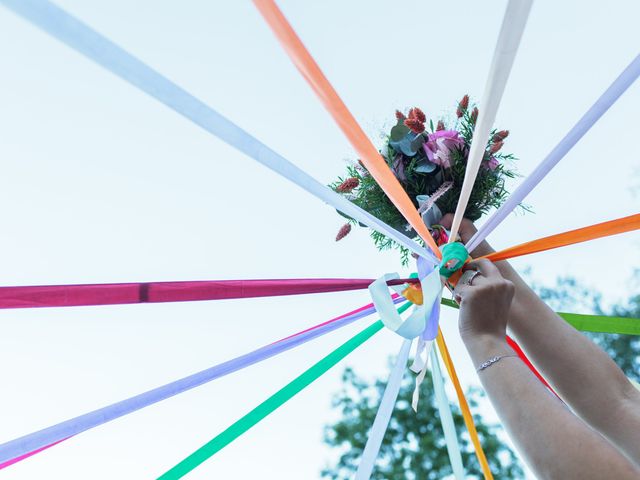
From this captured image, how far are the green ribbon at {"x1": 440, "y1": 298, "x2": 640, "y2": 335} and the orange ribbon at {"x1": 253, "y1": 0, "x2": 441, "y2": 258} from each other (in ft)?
2.40

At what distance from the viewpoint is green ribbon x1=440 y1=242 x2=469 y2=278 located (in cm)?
212

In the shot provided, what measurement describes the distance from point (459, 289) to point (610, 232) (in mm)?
571

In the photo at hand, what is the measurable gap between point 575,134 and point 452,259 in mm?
558

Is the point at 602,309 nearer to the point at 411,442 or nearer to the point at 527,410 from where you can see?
the point at 411,442

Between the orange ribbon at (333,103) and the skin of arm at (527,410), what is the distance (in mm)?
416

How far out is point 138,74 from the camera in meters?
1.28

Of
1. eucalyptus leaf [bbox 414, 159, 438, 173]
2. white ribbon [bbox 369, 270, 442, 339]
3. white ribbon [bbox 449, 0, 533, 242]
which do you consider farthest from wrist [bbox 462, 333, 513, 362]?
eucalyptus leaf [bbox 414, 159, 438, 173]

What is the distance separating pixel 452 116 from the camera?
261 centimetres

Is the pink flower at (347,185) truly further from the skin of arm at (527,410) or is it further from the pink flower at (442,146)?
the skin of arm at (527,410)

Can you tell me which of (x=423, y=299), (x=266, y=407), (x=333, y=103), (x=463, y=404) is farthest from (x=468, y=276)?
(x=266, y=407)

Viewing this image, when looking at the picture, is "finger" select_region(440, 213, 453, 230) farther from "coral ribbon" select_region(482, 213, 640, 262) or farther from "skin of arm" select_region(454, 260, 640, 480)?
"skin of arm" select_region(454, 260, 640, 480)

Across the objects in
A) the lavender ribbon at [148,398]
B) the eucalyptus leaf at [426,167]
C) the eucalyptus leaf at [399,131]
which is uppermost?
the eucalyptus leaf at [399,131]

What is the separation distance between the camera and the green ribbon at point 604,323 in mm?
2523

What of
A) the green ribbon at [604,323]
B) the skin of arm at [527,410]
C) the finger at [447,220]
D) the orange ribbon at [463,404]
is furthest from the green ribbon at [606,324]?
the skin of arm at [527,410]
